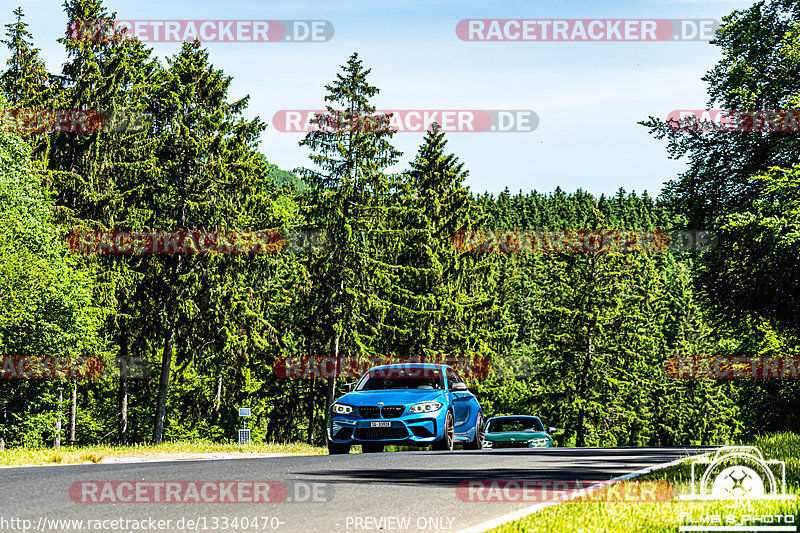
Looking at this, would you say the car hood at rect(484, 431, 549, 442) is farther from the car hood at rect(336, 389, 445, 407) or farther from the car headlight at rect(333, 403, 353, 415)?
the car headlight at rect(333, 403, 353, 415)

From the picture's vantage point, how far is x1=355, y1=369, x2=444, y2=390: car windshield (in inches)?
695

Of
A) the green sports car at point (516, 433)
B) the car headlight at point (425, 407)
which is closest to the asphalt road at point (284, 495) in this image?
the car headlight at point (425, 407)

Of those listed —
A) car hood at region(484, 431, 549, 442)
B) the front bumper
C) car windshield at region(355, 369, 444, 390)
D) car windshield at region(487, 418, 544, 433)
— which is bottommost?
car hood at region(484, 431, 549, 442)

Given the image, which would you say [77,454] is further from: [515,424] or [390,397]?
[515,424]

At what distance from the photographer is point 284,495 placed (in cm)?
959

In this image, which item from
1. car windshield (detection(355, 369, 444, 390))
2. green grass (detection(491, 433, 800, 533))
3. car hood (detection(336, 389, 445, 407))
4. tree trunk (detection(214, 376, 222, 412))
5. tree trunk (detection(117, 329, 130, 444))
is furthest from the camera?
tree trunk (detection(214, 376, 222, 412))

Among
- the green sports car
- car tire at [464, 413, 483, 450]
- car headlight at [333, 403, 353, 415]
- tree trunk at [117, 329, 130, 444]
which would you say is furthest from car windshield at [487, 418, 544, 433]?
tree trunk at [117, 329, 130, 444]

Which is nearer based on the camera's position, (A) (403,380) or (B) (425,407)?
(B) (425,407)

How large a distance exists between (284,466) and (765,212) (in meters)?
14.3

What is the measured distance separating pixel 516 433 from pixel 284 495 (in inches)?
652

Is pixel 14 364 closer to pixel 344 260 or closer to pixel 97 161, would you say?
pixel 97 161

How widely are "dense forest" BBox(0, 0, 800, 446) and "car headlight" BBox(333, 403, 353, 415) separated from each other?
10.9 meters

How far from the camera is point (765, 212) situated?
73.2 feet

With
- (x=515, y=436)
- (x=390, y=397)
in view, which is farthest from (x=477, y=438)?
(x=515, y=436)
